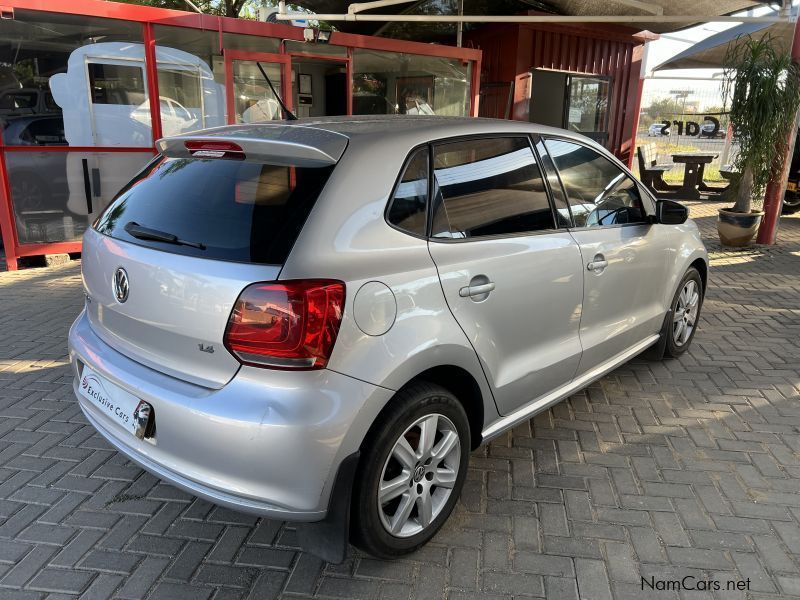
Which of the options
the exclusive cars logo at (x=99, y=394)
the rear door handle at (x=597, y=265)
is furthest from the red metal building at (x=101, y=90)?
the rear door handle at (x=597, y=265)

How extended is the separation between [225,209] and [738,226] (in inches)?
326

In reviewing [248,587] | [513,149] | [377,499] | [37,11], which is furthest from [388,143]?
[37,11]

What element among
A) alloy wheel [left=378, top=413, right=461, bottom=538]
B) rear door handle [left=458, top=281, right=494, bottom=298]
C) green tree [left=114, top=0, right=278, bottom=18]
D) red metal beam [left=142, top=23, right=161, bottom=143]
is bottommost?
alloy wheel [left=378, top=413, right=461, bottom=538]

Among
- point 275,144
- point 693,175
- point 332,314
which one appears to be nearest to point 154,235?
point 275,144

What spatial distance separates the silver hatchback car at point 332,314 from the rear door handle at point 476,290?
11 mm

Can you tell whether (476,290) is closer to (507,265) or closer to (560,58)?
(507,265)

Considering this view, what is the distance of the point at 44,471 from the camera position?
302 cm

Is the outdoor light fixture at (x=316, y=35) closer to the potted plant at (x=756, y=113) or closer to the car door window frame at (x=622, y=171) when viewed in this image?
the potted plant at (x=756, y=113)

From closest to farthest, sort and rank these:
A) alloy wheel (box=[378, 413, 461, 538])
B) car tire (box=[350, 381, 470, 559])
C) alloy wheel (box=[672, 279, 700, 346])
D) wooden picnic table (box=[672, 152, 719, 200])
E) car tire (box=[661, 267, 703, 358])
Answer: car tire (box=[350, 381, 470, 559])
alloy wheel (box=[378, 413, 461, 538])
car tire (box=[661, 267, 703, 358])
alloy wheel (box=[672, 279, 700, 346])
wooden picnic table (box=[672, 152, 719, 200])

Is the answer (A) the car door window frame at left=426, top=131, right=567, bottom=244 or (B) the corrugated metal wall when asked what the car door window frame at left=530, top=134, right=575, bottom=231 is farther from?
(B) the corrugated metal wall

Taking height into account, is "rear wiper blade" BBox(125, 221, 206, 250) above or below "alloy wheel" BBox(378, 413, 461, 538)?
above

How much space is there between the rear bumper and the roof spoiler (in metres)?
0.78

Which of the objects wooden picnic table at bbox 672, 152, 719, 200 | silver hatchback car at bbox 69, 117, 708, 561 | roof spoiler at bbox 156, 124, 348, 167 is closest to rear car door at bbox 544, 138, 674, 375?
silver hatchback car at bbox 69, 117, 708, 561

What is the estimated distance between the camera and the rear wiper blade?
2.21 m
